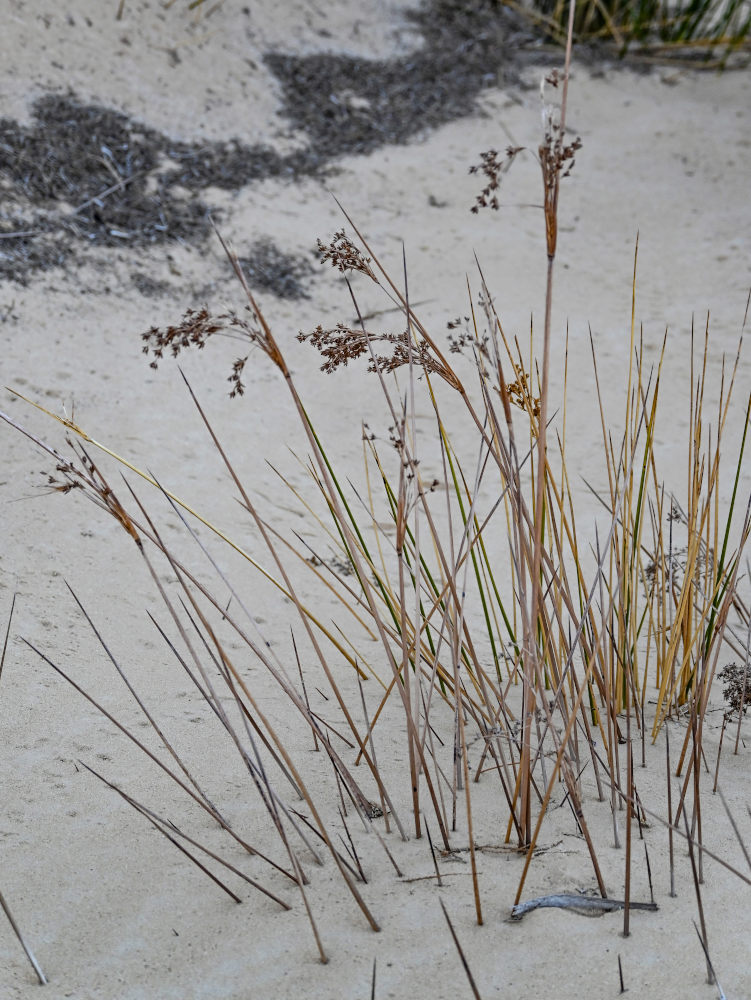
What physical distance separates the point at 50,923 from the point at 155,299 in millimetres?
2212

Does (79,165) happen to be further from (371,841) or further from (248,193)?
(371,841)

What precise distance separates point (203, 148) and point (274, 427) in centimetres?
161

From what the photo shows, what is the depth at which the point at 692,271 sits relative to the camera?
348 centimetres

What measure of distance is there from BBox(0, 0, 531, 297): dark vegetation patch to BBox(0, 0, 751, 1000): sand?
0.12ft

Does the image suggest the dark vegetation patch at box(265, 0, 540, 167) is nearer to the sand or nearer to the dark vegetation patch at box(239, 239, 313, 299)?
the sand

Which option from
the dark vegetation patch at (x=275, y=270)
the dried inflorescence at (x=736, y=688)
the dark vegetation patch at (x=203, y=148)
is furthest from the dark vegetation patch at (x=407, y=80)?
the dried inflorescence at (x=736, y=688)

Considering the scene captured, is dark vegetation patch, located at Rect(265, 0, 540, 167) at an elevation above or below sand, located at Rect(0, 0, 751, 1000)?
above

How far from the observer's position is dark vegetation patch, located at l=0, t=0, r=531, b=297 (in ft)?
10.0

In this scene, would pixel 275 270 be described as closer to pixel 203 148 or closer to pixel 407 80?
pixel 203 148

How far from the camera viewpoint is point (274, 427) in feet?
8.45

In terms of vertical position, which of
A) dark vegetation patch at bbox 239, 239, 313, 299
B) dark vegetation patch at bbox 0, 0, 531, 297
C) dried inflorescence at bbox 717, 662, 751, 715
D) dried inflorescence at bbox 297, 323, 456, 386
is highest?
dark vegetation patch at bbox 0, 0, 531, 297

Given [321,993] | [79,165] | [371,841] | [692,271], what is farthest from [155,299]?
[321,993]

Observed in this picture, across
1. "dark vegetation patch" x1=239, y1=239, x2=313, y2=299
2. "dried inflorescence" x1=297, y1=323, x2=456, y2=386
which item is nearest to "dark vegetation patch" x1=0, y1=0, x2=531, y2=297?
"dark vegetation patch" x1=239, y1=239, x2=313, y2=299

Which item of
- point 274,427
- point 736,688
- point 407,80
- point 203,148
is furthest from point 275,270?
point 736,688
